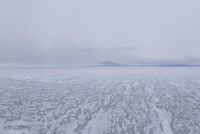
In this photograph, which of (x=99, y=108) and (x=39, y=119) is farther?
(x=99, y=108)

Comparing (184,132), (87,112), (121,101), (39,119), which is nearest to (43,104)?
(39,119)

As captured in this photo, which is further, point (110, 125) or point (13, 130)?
point (110, 125)

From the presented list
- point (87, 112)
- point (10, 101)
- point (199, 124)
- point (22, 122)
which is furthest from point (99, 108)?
point (10, 101)

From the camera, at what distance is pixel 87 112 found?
8461mm

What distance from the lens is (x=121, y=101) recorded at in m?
10.6

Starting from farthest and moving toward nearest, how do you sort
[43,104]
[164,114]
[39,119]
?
[43,104], [164,114], [39,119]

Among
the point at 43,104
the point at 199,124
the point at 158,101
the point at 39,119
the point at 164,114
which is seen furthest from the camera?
the point at 158,101

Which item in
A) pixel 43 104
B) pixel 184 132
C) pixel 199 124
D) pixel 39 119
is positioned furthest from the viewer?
pixel 43 104

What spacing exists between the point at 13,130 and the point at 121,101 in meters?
6.84

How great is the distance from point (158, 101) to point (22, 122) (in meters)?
8.68

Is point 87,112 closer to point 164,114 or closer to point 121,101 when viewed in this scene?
point 121,101

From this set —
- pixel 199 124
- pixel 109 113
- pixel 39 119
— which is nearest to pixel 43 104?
pixel 39 119

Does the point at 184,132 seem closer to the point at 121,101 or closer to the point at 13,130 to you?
the point at 121,101

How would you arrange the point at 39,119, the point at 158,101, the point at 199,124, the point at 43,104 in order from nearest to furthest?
the point at 199,124 < the point at 39,119 < the point at 43,104 < the point at 158,101
